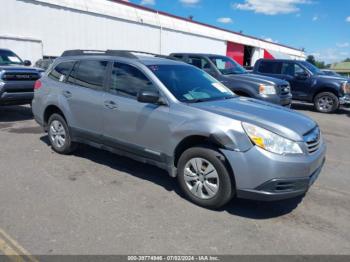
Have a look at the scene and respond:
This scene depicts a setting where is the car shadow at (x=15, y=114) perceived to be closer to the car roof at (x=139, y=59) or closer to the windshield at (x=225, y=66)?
the car roof at (x=139, y=59)

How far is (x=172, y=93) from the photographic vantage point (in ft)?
15.0

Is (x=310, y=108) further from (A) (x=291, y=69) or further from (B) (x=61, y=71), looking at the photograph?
(B) (x=61, y=71)

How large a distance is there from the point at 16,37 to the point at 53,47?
8.86 ft

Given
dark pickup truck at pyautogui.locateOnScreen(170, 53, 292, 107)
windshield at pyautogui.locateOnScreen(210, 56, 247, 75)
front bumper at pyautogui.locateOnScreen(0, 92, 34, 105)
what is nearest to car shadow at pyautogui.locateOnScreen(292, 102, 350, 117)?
dark pickup truck at pyautogui.locateOnScreen(170, 53, 292, 107)

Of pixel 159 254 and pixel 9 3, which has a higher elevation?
pixel 9 3

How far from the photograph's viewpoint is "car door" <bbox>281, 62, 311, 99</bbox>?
13312 mm

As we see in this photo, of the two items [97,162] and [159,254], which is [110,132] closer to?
[97,162]

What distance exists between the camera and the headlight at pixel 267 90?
30.8 feet

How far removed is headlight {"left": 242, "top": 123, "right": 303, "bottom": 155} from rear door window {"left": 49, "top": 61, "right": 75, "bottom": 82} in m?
3.61

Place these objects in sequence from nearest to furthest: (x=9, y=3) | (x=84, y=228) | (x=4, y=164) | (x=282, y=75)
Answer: (x=84, y=228) < (x=4, y=164) < (x=282, y=75) < (x=9, y=3)

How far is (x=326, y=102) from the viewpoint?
43.4 ft

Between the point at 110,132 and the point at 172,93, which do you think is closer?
the point at 172,93

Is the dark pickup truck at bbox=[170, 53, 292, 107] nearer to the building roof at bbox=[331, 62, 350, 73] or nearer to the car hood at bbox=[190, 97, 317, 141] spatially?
the car hood at bbox=[190, 97, 317, 141]

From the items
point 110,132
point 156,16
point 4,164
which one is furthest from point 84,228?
point 156,16
